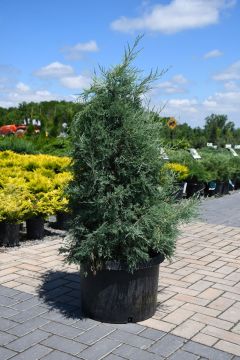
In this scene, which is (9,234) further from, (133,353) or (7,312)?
(133,353)

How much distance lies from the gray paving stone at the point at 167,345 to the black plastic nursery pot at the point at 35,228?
3.58 meters

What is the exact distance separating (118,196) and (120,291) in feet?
2.74

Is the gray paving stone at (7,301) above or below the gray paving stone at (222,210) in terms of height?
above

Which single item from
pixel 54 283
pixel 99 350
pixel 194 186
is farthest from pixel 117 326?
Answer: pixel 194 186

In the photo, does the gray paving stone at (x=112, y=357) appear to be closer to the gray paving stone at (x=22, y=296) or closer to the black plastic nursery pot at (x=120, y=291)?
the black plastic nursery pot at (x=120, y=291)

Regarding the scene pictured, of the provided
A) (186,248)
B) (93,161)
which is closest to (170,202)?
(93,161)

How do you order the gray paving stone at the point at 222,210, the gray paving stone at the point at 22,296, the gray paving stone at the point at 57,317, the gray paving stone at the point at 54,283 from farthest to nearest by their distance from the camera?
1. the gray paving stone at the point at 222,210
2. the gray paving stone at the point at 54,283
3. the gray paving stone at the point at 22,296
4. the gray paving stone at the point at 57,317

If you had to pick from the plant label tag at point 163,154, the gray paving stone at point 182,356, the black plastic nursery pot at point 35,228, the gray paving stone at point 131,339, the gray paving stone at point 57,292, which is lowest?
the gray paving stone at point 182,356

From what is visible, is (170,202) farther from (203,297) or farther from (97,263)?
(203,297)

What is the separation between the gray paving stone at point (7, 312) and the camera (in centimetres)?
402

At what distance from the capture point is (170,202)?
4.14m

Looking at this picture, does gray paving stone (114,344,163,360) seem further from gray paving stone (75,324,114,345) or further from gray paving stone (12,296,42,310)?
gray paving stone (12,296,42,310)

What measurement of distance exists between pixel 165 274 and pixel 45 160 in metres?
4.22

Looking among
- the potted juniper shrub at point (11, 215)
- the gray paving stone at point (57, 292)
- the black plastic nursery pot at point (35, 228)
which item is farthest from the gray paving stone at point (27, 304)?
the black plastic nursery pot at point (35, 228)
